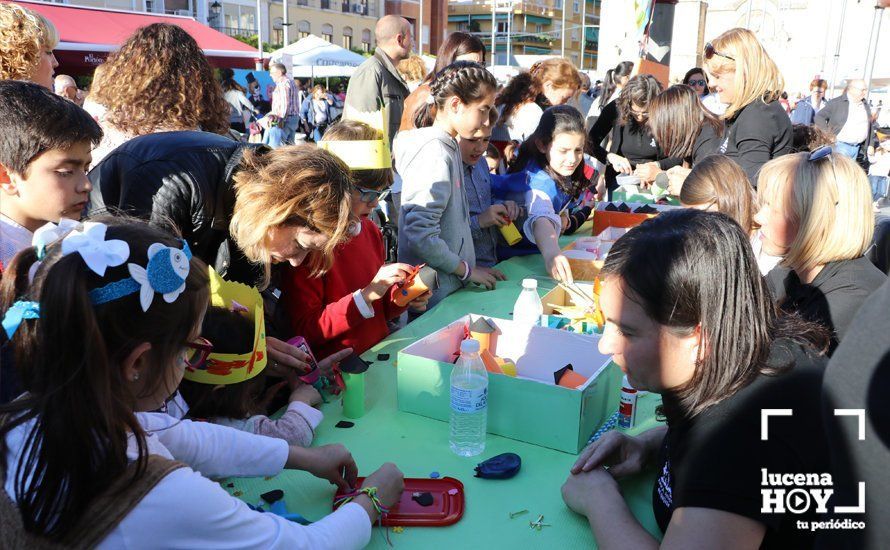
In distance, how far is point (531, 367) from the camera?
2031mm

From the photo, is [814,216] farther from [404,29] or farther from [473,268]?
[404,29]

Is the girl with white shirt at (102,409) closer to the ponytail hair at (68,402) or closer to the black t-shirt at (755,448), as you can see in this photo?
the ponytail hair at (68,402)

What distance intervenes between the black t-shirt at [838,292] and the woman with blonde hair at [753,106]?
1516 mm

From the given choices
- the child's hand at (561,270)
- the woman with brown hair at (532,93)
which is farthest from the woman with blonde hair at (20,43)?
the woman with brown hair at (532,93)

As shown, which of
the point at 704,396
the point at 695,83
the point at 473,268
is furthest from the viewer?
the point at 695,83

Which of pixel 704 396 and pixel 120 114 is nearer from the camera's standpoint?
pixel 704 396

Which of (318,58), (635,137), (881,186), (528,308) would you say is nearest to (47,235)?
(528,308)

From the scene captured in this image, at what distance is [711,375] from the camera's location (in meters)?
1.14

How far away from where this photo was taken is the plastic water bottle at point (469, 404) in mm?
1539

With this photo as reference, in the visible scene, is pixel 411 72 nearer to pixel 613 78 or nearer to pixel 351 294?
pixel 613 78

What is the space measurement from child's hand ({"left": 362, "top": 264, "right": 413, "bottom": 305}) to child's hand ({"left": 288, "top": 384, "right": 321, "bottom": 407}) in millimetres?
446

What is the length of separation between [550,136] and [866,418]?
9.39ft

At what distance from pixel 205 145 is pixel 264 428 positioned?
0.93 meters

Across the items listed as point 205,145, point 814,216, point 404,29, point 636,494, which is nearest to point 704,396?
point 636,494
